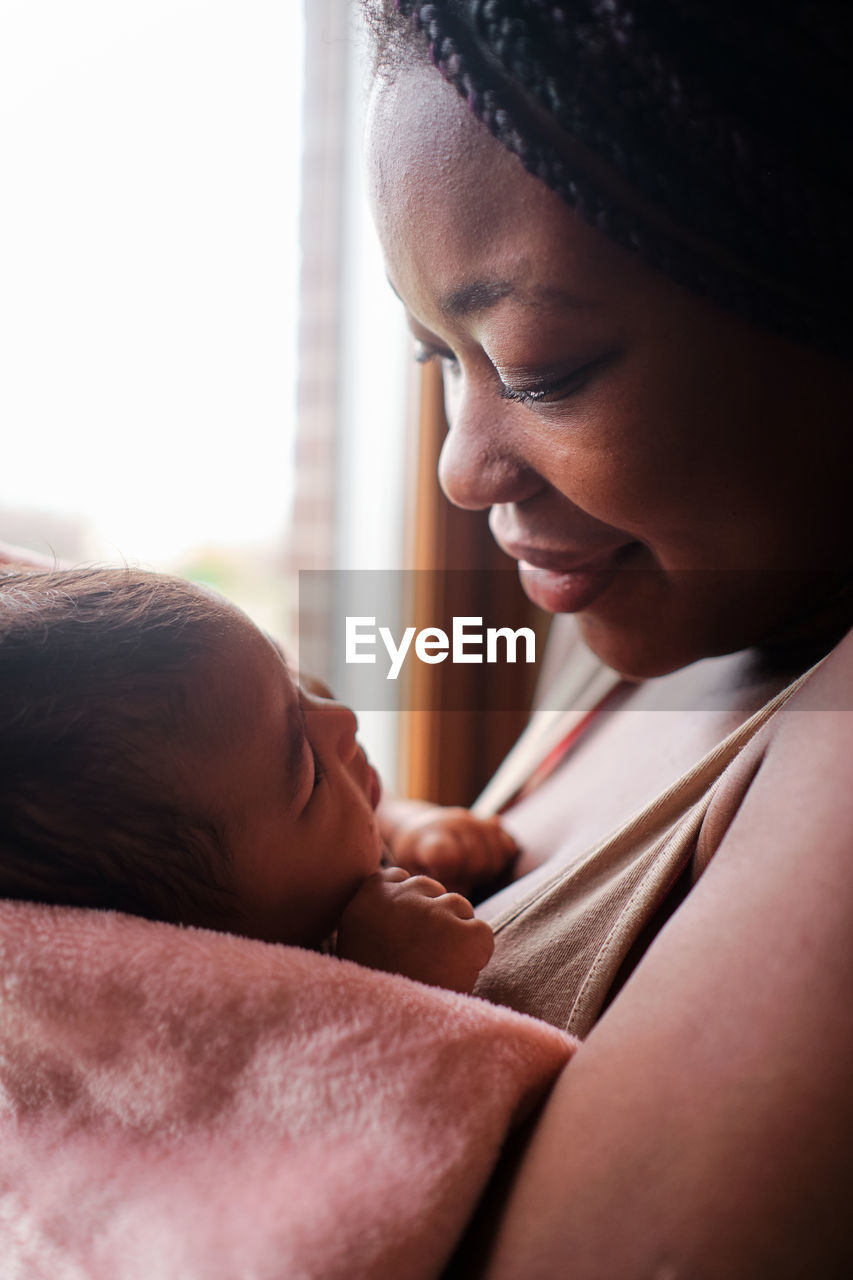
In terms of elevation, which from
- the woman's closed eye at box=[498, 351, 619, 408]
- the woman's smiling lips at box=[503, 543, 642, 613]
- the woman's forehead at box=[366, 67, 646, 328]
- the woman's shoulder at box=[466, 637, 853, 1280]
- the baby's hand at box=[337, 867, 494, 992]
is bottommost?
the baby's hand at box=[337, 867, 494, 992]

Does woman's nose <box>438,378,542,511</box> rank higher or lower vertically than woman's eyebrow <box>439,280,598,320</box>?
lower

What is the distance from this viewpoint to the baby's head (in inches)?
25.3

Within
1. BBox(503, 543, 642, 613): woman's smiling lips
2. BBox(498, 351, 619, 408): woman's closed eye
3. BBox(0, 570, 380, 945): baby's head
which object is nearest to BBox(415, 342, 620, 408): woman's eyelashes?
BBox(498, 351, 619, 408): woman's closed eye

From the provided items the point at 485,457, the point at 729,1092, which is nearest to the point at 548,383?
the point at 485,457

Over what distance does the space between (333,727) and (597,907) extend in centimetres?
28

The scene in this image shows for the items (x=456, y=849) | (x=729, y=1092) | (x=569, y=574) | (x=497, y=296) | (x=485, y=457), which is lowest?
(x=456, y=849)

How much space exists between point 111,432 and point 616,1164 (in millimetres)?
1745

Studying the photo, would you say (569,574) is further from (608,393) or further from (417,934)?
(417,934)

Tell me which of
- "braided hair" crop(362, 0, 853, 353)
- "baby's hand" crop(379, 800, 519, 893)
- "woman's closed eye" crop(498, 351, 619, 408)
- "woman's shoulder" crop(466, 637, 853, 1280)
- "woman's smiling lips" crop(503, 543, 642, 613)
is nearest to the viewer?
"woman's shoulder" crop(466, 637, 853, 1280)

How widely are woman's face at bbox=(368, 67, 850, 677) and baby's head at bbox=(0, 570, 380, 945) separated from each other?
25 cm

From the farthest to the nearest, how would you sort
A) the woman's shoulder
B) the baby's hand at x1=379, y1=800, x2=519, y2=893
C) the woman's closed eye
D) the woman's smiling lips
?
the baby's hand at x1=379, y1=800, x2=519, y2=893, the woman's smiling lips, the woman's closed eye, the woman's shoulder

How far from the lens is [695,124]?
0.56m

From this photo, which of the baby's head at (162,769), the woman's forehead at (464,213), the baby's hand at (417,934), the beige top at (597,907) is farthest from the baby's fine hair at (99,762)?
the woman's forehead at (464,213)

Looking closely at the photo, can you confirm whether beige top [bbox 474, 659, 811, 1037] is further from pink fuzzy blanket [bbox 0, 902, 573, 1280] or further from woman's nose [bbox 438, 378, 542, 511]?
woman's nose [bbox 438, 378, 542, 511]
